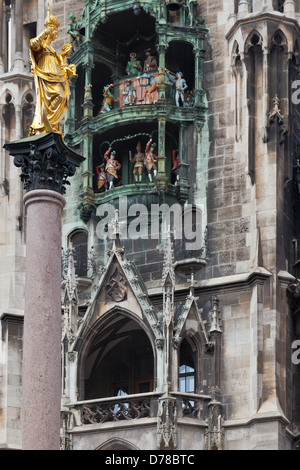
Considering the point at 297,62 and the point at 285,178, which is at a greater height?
the point at 297,62

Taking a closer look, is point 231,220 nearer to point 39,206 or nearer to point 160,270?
point 160,270

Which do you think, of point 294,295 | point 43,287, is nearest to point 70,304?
point 294,295

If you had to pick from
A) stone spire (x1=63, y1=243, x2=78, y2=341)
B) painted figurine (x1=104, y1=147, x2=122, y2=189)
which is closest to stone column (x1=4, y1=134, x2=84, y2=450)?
stone spire (x1=63, y1=243, x2=78, y2=341)

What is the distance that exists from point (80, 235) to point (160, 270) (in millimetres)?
2630

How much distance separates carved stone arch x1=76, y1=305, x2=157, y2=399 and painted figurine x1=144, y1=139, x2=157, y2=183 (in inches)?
144

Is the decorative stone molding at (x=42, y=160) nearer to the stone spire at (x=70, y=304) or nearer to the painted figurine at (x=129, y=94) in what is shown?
the stone spire at (x=70, y=304)

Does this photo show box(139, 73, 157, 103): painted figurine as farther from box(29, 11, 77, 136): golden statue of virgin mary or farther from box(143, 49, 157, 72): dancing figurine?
box(29, 11, 77, 136): golden statue of virgin mary

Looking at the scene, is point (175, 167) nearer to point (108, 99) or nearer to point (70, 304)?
point (108, 99)

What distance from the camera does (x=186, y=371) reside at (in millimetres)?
40062

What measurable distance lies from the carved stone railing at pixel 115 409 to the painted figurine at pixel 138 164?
19.1ft

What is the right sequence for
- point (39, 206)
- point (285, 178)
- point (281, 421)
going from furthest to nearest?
point (285, 178) < point (281, 421) < point (39, 206)

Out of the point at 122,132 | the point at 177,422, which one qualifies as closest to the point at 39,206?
the point at 177,422

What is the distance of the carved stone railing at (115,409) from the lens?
38594 mm

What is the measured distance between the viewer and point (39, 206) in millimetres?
31250
